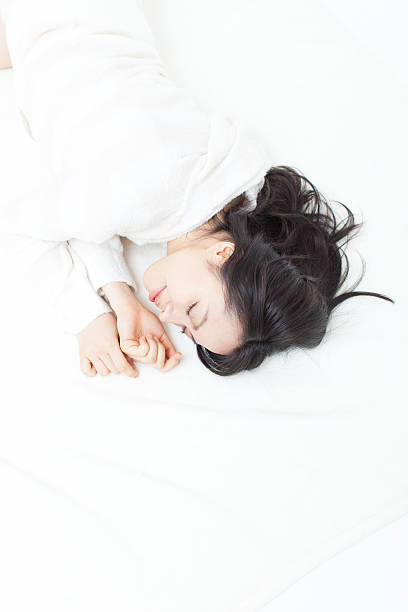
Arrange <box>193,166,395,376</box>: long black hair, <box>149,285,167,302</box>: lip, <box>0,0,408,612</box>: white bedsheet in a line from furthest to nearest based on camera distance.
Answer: <box>149,285,167,302</box>: lip
<box>193,166,395,376</box>: long black hair
<box>0,0,408,612</box>: white bedsheet

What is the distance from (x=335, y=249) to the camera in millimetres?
1065

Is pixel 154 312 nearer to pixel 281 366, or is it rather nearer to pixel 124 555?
pixel 281 366

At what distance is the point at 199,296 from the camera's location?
3.09ft

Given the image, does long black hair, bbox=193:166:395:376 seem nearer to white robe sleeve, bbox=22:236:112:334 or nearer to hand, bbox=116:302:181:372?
hand, bbox=116:302:181:372

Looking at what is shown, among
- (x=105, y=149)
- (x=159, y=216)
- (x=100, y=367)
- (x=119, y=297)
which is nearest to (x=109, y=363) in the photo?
(x=100, y=367)

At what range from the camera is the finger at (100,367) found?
985mm

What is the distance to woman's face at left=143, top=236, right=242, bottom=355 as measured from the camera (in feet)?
3.05

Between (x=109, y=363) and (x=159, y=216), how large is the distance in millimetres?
273

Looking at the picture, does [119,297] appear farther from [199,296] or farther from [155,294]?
[199,296]

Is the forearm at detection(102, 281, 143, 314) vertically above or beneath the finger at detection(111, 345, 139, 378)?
above

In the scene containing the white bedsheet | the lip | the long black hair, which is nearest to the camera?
the white bedsheet

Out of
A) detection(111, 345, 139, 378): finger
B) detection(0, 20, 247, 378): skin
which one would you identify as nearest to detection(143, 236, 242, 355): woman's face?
detection(0, 20, 247, 378): skin

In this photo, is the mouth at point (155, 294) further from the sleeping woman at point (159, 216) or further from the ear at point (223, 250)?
the ear at point (223, 250)

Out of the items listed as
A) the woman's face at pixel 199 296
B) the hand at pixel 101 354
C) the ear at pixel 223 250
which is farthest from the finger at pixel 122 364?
the ear at pixel 223 250
